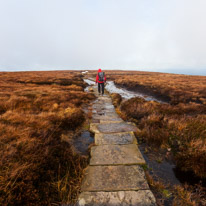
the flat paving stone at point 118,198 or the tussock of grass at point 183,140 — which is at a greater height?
the tussock of grass at point 183,140

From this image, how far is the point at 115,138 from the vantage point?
429cm

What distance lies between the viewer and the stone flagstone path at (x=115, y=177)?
7.08 ft

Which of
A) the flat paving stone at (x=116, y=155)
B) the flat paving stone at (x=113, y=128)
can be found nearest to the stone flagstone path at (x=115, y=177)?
the flat paving stone at (x=116, y=155)

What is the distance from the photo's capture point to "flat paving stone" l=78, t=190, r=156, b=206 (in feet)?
6.86

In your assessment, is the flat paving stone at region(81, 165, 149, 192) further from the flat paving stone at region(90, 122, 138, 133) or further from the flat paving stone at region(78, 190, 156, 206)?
the flat paving stone at region(90, 122, 138, 133)

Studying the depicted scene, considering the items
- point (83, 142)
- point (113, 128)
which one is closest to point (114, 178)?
point (83, 142)

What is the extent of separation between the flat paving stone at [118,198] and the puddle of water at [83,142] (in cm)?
151

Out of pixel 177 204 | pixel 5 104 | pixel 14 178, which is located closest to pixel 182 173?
pixel 177 204

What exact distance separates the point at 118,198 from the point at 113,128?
3.05 meters

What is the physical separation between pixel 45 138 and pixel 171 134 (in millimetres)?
4424

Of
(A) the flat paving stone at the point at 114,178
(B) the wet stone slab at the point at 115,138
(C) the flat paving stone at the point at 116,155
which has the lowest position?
(A) the flat paving stone at the point at 114,178

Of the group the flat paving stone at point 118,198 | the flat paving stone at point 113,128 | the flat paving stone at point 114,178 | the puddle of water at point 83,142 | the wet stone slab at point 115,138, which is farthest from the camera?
the flat paving stone at point 113,128

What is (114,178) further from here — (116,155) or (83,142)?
(83,142)

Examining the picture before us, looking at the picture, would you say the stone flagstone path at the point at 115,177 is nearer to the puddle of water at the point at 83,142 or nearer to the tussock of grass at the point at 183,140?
the puddle of water at the point at 83,142
